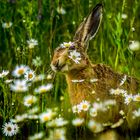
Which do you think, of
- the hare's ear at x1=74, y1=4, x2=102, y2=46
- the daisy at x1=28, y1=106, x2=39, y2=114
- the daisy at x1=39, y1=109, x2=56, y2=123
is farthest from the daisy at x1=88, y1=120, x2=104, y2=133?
the hare's ear at x1=74, y1=4, x2=102, y2=46

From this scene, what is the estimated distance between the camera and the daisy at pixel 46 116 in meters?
3.05

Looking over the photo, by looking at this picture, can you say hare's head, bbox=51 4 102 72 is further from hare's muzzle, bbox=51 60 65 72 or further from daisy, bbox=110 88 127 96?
daisy, bbox=110 88 127 96

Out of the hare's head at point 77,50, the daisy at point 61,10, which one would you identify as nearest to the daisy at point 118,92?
the hare's head at point 77,50

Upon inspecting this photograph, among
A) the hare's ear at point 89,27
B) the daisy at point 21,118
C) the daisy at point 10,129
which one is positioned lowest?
the daisy at point 10,129

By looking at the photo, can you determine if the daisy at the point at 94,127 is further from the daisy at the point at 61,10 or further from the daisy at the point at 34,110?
the daisy at the point at 61,10

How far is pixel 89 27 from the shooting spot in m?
3.68

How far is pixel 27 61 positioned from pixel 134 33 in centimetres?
86

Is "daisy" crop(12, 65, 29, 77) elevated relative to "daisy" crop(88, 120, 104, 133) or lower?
elevated

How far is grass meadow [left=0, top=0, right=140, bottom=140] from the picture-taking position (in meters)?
3.24

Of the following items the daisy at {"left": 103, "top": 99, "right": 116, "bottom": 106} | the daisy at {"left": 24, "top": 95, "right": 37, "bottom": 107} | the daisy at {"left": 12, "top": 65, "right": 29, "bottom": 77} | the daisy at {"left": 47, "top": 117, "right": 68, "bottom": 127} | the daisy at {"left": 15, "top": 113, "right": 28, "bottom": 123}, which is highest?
the daisy at {"left": 12, "top": 65, "right": 29, "bottom": 77}

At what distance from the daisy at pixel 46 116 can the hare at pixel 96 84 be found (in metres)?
0.24

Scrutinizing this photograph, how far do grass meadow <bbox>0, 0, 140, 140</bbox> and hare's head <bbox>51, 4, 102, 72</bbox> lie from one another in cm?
15

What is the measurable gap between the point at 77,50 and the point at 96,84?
0.80 feet

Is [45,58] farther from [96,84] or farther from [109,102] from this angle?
[109,102]
